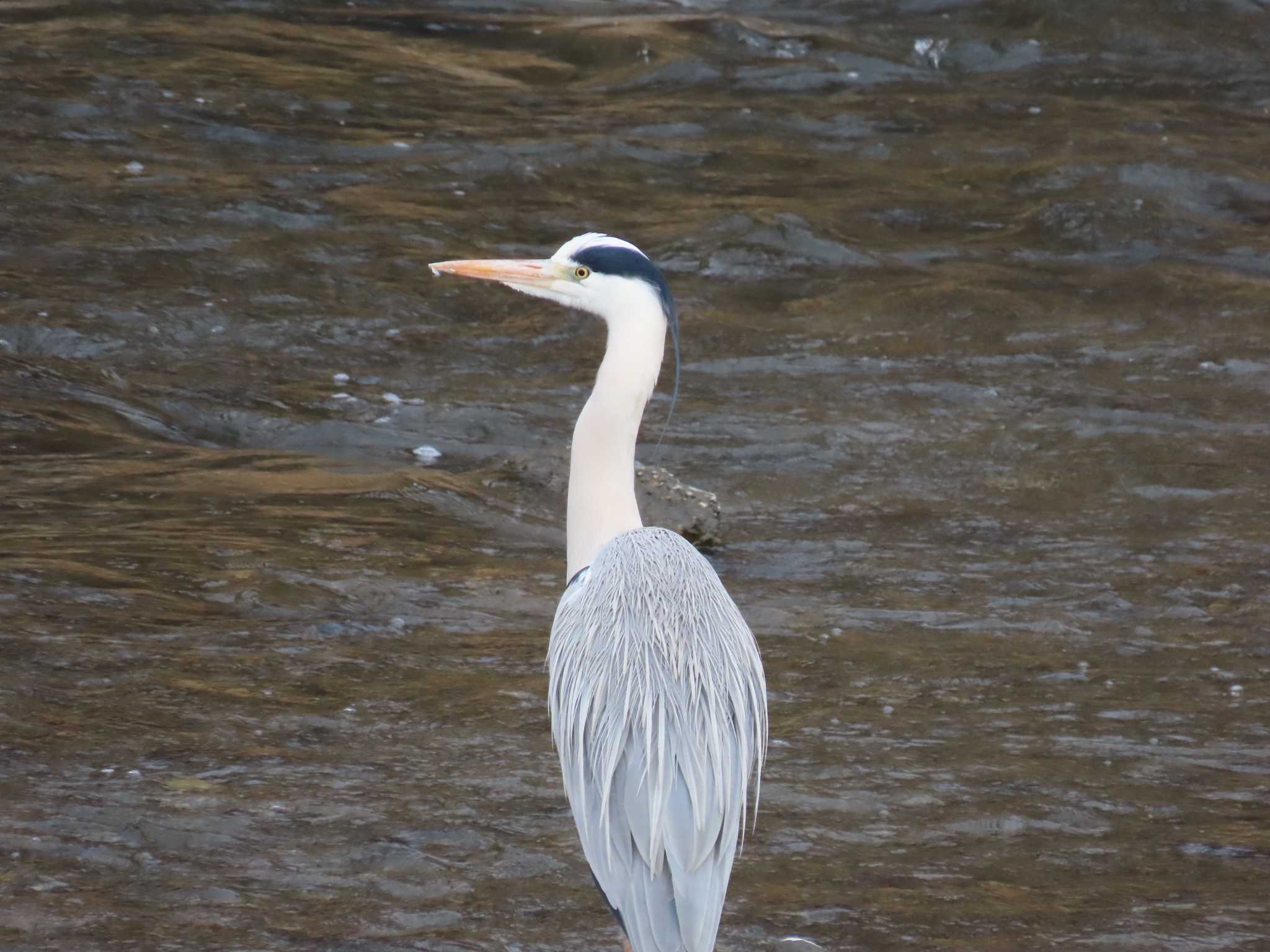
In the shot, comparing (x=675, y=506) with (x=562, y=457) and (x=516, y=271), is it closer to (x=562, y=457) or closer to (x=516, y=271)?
(x=562, y=457)

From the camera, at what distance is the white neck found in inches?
172

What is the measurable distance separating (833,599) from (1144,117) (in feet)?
28.4

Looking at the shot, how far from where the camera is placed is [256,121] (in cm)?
1242

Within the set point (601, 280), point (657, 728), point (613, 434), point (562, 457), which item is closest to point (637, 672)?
point (657, 728)

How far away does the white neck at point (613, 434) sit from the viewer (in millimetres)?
4367

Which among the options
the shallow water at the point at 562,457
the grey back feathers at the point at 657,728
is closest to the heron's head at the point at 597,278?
the grey back feathers at the point at 657,728

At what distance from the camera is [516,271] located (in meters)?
4.59

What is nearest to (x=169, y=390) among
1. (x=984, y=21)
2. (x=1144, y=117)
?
(x=1144, y=117)

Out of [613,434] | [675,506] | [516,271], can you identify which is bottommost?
[675,506]

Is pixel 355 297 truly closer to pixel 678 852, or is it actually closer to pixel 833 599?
pixel 833 599

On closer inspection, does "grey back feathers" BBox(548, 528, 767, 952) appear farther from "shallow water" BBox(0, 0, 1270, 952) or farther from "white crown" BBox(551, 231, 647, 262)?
"white crown" BBox(551, 231, 647, 262)

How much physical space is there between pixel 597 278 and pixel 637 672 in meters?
1.16

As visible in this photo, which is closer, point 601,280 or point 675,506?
point 601,280

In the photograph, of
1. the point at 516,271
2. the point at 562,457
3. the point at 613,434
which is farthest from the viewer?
the point at 562,457
